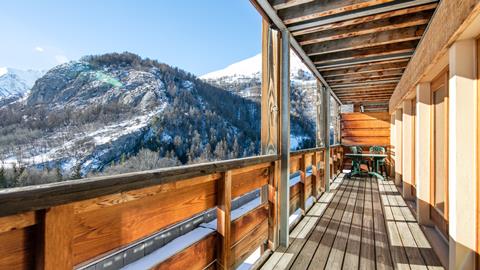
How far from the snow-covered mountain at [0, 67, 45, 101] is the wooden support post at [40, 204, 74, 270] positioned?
153 cm

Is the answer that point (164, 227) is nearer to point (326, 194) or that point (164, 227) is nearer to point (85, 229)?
point (85, 229)

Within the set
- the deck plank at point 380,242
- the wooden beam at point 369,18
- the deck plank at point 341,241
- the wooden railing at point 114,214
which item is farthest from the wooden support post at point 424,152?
the wooden railing at point 114,214

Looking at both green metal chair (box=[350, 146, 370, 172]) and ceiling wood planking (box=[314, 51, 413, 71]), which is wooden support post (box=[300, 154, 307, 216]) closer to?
ceiling wood planking (box=[314, 51, 413, 71])

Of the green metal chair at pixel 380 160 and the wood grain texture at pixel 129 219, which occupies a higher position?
the wood grain texture at pixel 129 219

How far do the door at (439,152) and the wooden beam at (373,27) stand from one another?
0.53 metres

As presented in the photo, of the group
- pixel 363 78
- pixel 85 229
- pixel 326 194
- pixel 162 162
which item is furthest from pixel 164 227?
pixel 162 162

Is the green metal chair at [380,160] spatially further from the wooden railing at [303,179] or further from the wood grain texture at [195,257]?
the wood grain texture at [195,257]

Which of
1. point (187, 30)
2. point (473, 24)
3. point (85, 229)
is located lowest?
point (85, 229)

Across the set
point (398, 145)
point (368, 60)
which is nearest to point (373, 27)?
point (368, 60)

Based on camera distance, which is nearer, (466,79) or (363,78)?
(466,79)

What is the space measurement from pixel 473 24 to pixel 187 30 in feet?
11.7

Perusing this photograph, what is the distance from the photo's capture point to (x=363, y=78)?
4.54 m

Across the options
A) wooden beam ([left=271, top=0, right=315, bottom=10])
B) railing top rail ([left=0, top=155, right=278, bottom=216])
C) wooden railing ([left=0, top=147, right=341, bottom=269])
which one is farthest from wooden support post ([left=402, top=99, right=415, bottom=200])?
railing top rail ([left=0, top=155, right=278, bottom=216])

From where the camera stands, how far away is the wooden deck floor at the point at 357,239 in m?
2.05
